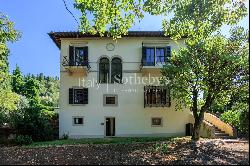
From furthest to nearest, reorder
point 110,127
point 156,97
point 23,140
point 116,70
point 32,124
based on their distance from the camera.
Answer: point 110,127 < point 116,70 < point 156,97 < point 32,124 < point 23,140

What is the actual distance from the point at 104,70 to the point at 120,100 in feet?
9.97

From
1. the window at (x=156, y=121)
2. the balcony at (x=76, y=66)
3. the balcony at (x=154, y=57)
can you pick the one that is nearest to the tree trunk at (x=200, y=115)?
the window at (x=156, y=121)

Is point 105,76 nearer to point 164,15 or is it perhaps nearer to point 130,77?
point 130,77

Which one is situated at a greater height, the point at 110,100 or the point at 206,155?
the point at 110,100

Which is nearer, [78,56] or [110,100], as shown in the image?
[78,56]

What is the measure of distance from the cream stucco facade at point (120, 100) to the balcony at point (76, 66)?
0.18 meters

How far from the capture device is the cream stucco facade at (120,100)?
1377 inches

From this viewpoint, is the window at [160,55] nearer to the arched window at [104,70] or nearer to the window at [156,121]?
the arched window at [104,70]

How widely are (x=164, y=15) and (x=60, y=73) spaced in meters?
17.7

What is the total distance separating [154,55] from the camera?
3509cm

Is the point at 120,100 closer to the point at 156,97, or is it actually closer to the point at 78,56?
the point at 156,97

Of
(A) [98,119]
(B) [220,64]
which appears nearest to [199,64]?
(B) [220,64]

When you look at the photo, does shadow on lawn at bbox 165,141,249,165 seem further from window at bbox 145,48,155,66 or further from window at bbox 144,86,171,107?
window at bbox 145,48,155,66

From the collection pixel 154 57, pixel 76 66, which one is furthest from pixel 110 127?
pixel 154 57
